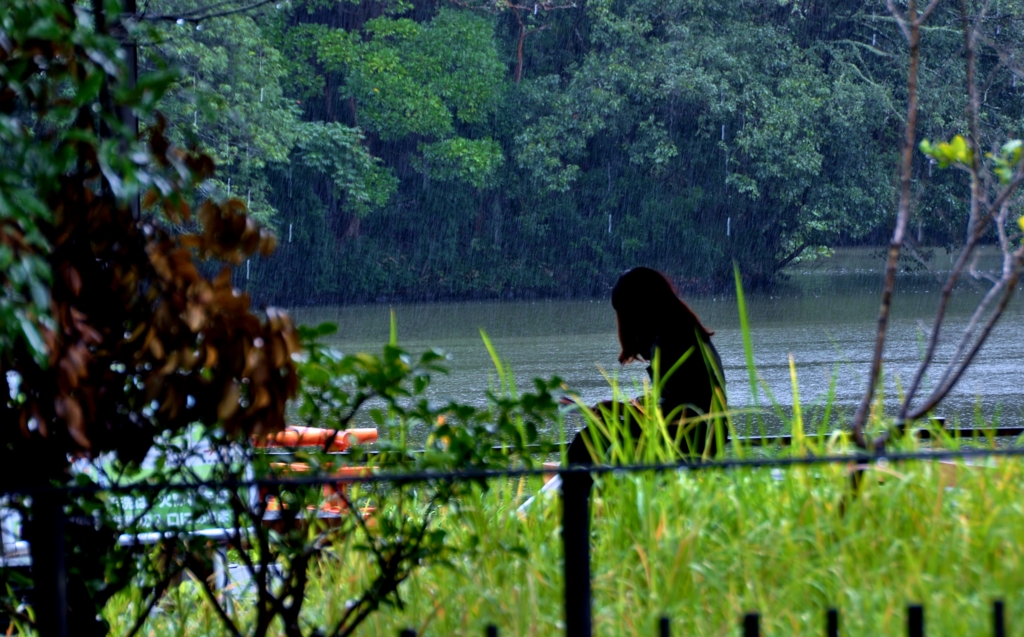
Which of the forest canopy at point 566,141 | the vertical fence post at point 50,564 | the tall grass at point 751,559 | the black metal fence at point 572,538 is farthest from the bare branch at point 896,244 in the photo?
the forest canopy at point 566,141

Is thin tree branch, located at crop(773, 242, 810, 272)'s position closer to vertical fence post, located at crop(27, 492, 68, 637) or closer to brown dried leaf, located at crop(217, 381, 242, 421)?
brown dried leaf, located at crop(217, 381, 242, 421)

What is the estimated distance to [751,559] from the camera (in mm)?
2316

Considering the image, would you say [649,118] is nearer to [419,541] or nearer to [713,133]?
[713,133]

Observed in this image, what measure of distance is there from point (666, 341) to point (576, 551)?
2.33 metres

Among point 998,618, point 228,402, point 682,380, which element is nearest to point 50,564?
point 228,402

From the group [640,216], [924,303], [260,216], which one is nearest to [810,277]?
[640,216]

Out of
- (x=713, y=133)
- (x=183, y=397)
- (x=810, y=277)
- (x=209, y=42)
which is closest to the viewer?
(x=183, y=397)

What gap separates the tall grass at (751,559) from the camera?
2.18m

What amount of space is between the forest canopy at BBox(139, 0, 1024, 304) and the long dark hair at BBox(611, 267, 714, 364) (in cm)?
2643

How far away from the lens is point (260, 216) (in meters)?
30.2

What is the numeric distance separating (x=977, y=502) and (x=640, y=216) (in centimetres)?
3557

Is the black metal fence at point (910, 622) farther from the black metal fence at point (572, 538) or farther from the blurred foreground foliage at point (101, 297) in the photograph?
the blurred foreground foliage at point (101, 297)

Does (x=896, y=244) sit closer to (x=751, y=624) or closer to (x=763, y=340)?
(x=751, y=624)

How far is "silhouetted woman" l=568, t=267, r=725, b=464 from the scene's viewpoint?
387 cm
